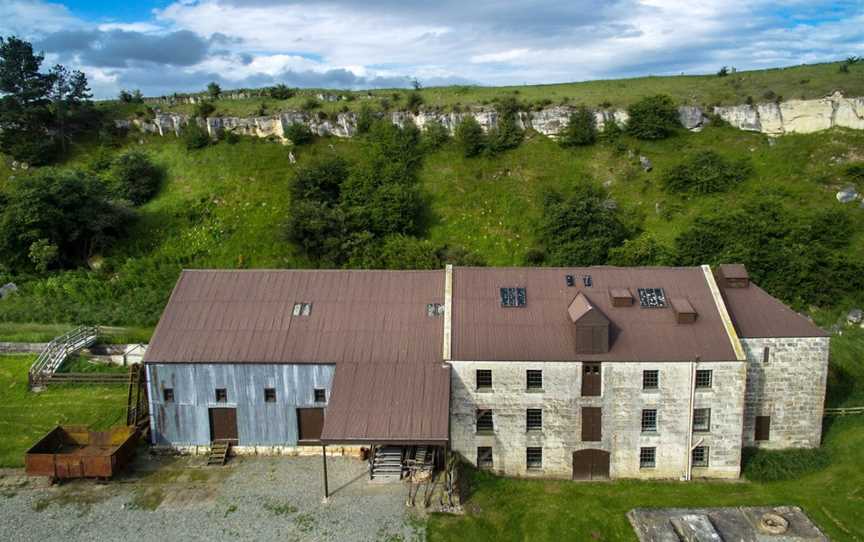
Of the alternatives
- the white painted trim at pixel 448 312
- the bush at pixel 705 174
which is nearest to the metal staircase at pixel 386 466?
the white painted trim at pixel 448 312

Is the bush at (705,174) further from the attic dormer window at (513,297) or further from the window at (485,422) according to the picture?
the window at (485,422)

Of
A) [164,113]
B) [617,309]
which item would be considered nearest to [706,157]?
[617,309]

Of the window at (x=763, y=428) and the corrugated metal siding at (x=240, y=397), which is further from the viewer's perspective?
the window at (x=763, y=428)

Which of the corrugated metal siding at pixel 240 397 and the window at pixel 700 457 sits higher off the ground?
the corrugated metal siding at pixel 240 397

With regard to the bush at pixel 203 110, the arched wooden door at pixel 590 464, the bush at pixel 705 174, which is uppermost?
the bush at pixel 203 110

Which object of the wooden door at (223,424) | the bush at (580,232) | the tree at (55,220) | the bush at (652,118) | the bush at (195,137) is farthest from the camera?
the bush at (195,137)

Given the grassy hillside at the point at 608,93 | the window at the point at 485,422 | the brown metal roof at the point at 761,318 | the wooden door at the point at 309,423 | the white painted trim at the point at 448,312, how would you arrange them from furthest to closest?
the grassy hillside at the point at 608,93 → the wooden door at the point at 309,423 → the brown metal roof at the point at 761,318 → the white painted trim at the point at 448,312 → the window at the point at 485,422
